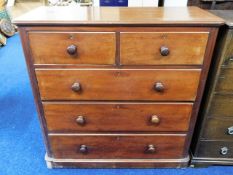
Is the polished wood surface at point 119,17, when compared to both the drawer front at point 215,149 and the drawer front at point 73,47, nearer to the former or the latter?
the drawer front at point 73,47

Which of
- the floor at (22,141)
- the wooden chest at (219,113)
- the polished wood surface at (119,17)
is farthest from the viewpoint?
the floor at (22,141)

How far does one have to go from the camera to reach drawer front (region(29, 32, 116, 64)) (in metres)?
1.01

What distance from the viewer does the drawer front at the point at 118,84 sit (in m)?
1.10

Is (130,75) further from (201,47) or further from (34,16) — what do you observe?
(34,16)

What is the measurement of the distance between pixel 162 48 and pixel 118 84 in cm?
28

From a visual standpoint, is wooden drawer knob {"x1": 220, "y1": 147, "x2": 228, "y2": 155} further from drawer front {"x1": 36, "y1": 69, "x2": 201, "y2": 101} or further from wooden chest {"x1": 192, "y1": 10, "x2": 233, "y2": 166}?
drawer front {"x1": 36, "y1": 69, "x2": 201, "y2": 101}

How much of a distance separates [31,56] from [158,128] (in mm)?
773

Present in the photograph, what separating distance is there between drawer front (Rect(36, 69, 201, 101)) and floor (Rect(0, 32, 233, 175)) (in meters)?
0.54

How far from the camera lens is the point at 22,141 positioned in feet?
5.42

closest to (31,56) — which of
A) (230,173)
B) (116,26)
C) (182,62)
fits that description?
(116,26)

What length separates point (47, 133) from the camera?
4.25 ft

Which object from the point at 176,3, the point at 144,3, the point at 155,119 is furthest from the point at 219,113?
the point at 144,3

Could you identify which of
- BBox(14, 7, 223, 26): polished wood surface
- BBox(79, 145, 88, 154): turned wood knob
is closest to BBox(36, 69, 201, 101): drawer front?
BBox(14, 7, 223, 26): polished wood surface

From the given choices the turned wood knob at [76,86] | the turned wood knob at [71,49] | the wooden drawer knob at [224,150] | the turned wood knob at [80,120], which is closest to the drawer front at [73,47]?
the turned wood knob at [71,49]
